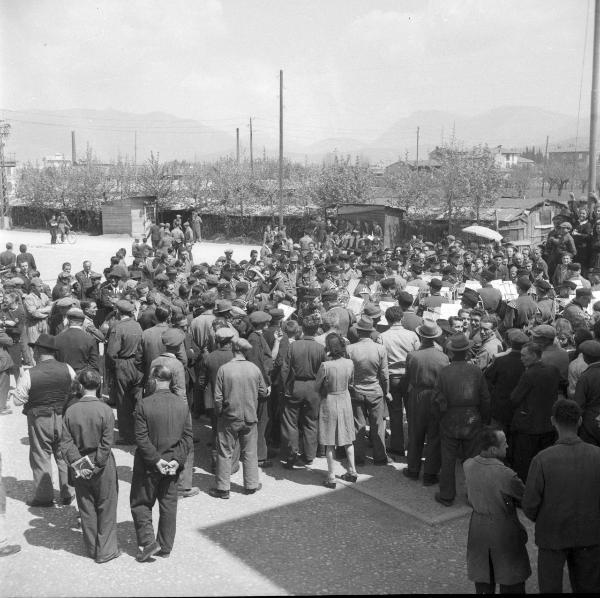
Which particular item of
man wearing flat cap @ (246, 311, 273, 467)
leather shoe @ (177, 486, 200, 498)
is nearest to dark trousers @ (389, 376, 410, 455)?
man wearing flat cap @ (246, 311, 273, 467)

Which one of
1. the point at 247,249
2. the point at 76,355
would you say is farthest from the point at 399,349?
the point at 247,249

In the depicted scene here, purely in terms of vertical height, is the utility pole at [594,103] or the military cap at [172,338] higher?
the utility pole at [594,103]

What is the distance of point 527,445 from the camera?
721 centimetres

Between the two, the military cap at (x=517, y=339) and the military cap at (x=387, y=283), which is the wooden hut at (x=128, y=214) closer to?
the military cap at (x=387, y=283)

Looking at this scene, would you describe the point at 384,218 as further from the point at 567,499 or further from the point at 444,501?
the point at 567,499

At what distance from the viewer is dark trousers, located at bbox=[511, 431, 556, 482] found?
7180 mm

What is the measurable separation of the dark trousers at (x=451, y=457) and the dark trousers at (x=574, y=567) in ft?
6.81

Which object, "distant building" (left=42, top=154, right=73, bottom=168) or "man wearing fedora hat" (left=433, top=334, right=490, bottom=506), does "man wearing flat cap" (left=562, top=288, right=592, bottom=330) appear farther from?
"distant building" (left=42, top=154, right=73, bottom=168)

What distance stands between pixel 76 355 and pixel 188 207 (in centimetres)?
3261

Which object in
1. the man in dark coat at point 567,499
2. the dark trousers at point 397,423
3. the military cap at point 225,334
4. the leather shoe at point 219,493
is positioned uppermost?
the military cap at point 225,334

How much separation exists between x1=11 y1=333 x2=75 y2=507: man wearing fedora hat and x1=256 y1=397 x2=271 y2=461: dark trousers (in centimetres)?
215

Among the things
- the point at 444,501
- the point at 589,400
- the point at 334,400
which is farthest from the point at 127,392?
the point at 589,400

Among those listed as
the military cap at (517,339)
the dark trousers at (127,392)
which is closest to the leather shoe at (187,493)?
the dark trousers at (127,392)

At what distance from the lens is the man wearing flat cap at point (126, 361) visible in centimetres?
891
